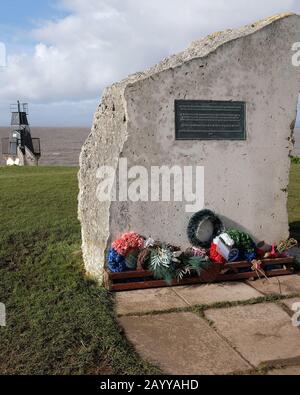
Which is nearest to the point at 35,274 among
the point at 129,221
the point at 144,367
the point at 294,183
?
the point at 129,221

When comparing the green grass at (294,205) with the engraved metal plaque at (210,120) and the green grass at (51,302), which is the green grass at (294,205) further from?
the green grass at (51,302)

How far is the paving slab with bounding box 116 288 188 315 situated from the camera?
5117mm

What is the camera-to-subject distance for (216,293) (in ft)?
Answer: 18.5

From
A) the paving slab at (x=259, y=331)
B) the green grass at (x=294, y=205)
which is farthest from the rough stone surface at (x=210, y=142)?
the green grass at (x=294, y=205)

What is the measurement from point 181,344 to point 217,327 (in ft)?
1.76

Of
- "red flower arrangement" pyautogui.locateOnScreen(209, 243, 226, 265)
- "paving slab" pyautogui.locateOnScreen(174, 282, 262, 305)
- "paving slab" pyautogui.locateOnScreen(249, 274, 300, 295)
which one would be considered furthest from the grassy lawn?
"paving slab" pyautogui.locateOnScreen(249, 274, 300, 295)

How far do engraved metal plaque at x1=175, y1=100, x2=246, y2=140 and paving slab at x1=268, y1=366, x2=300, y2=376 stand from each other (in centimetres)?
302

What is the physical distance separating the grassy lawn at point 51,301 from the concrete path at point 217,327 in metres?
0.22

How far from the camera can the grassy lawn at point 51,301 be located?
155 inches

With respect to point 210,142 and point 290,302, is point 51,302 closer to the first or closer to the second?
point 290,302

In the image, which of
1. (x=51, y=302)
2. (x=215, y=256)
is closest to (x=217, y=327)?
(x=215, y=256)

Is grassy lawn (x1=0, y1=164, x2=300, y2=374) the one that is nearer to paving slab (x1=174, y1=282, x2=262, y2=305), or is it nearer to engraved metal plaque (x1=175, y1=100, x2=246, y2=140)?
paving slab (x1=174, y1=282, x2=262, y2=305)

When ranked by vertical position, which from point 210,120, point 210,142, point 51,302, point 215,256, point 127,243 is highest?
point 210,120
